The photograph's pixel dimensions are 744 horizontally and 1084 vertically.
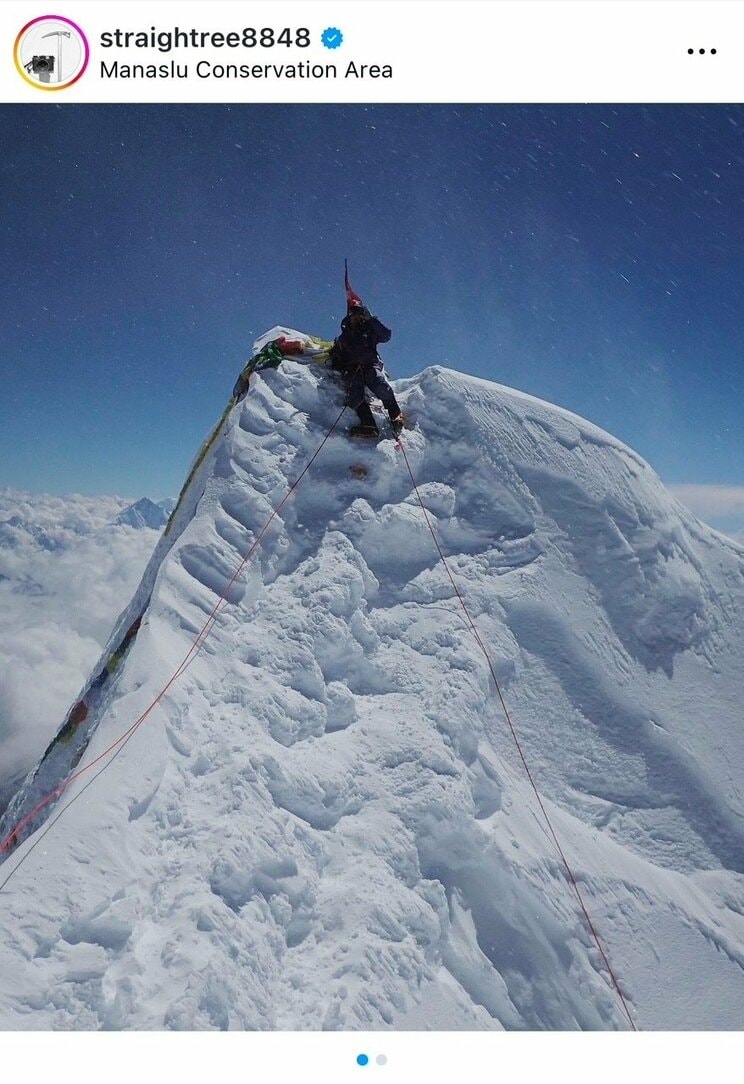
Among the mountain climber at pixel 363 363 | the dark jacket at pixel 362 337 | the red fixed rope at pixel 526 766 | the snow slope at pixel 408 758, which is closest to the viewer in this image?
the snow slope at pixel 408 758

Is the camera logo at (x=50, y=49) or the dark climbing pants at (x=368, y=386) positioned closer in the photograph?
the camera logo at (x=50, y=49)

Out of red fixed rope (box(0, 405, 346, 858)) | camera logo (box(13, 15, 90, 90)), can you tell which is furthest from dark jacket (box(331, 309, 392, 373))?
camera logo (box(13, 15, 90, 90))

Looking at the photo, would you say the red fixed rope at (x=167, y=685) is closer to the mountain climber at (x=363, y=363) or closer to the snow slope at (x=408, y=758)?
the snow slope at (x=408, y=758)

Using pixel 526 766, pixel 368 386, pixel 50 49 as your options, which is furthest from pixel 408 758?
pixel 50 49

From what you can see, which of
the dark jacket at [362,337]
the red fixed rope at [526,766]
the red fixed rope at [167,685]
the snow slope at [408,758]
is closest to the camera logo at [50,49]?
the snow slope at [408,758]

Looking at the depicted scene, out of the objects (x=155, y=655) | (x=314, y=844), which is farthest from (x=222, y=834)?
(x=155, y=655)

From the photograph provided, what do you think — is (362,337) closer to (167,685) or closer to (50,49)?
(50,49)

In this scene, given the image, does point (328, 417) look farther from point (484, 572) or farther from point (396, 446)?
point (484, 572)
